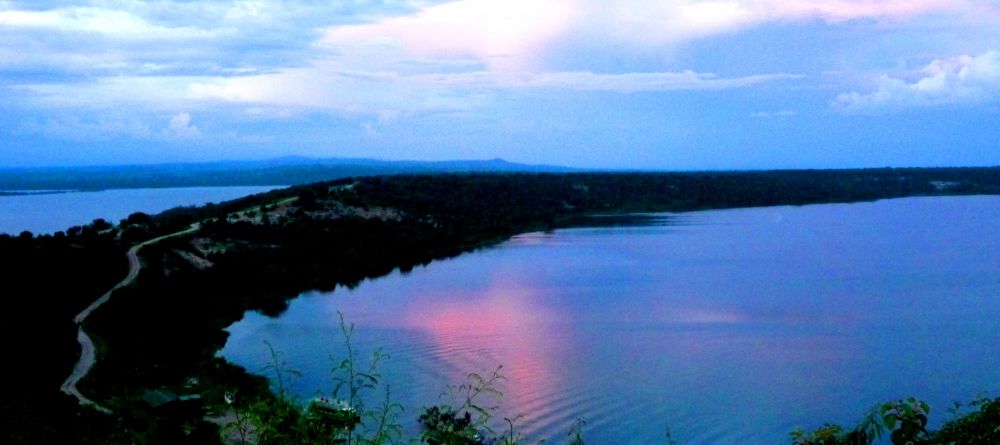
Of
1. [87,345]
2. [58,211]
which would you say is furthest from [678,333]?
[58,211]

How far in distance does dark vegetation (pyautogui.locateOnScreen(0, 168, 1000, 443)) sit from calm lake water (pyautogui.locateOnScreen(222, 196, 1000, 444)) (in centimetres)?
147

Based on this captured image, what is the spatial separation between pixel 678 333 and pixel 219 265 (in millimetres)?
13964

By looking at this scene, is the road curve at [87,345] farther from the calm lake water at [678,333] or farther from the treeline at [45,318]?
the calm lake water at [678,333]

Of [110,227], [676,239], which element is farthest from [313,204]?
[676,239]

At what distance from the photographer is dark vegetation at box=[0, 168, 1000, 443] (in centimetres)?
840

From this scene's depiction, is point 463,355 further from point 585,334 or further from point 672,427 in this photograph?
point 672,427

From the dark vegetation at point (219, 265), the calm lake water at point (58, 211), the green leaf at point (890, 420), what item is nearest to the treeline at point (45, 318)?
the dark vegetation at point (219, 265)

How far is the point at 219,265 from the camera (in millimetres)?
25750

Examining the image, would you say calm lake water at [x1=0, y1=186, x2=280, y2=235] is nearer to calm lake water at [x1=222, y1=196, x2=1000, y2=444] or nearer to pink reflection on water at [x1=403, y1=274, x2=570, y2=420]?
calm lake water at [x1=222, y1=196, x2=1000, y2=444]

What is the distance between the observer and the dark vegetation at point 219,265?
8397mm

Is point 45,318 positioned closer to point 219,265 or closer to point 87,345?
point 87,345

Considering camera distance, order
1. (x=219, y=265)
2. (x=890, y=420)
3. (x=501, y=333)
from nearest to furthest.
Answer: (x=890, y=420) < (x=501, y=333) < (x=219, y=265)

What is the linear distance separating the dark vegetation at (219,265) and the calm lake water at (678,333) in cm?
147

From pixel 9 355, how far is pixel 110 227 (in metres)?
17.6
